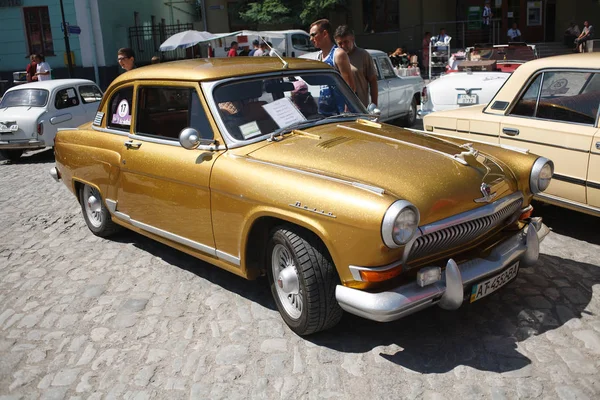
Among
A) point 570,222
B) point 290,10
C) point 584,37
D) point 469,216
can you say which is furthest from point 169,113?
point 584,37

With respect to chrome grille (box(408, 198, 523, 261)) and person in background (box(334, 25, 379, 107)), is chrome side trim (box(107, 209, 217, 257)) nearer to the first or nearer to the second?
chrome grille (box(408, 198, 523, 261))

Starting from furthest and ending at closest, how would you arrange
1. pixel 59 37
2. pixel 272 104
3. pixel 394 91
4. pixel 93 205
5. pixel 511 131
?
pixel 59 37
pixel 394 91
pixel 93 205
pixel 511 131
pixel 272 104

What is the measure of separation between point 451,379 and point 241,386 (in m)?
1.20

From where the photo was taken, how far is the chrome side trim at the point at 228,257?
14.0ft

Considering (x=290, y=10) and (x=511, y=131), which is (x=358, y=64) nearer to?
(x=511, y=131)

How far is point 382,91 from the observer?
11055mm

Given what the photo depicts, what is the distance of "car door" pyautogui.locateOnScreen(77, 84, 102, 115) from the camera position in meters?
12.4

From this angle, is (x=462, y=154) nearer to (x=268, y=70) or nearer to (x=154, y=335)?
(x=268, y=70)

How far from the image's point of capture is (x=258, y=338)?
4.07m

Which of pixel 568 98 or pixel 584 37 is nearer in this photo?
pixel 568 98

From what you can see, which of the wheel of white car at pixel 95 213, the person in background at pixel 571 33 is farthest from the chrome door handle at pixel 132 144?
the person in background at pixel 571 33

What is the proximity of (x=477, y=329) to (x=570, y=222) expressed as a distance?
2608 millimetres

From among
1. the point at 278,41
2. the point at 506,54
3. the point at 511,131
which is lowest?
the point at 511,131

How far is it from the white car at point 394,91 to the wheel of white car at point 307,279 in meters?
7.22
